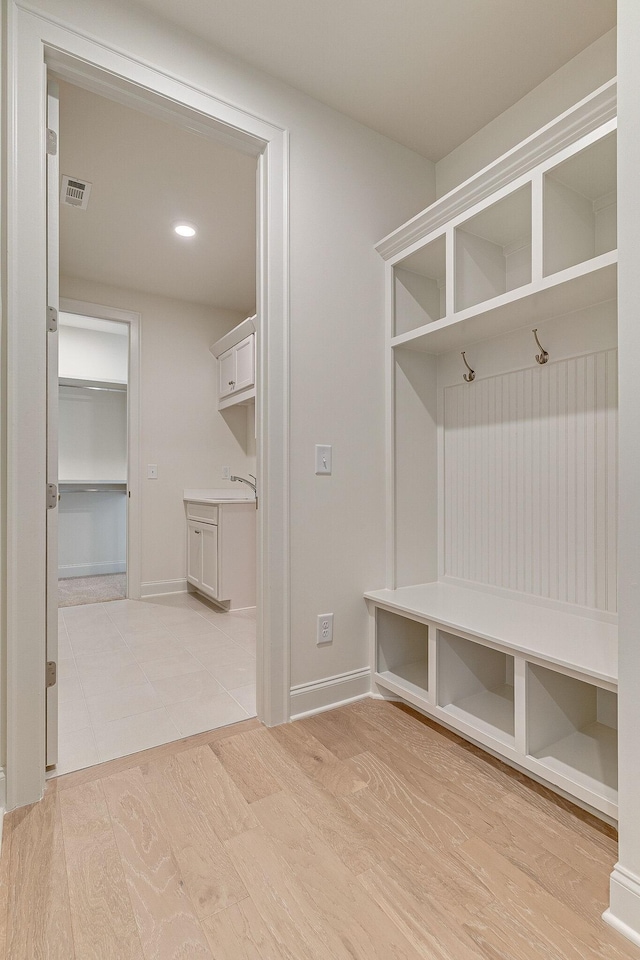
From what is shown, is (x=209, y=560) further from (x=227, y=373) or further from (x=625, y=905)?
(x=625, y=905)

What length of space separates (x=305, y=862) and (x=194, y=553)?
2997 millimetres

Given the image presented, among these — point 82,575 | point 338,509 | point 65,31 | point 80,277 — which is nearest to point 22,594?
point 338,509

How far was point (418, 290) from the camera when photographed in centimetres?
238

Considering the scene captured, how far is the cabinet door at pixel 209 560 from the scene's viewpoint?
12.0ft

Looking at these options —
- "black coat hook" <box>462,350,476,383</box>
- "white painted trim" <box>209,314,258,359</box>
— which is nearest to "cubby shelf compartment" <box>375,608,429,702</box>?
"black coat hook" <box>462,350,476,383</box>

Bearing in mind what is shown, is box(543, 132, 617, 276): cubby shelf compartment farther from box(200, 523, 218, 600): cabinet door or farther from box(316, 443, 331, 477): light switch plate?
box(200, 523, 218, 600): cabinet door

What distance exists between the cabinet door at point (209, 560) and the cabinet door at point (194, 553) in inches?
2.8

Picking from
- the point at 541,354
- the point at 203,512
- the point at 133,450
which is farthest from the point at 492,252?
the point at 133,450

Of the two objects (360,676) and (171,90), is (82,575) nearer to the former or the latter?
(360,676)

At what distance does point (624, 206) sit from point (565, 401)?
0.88 metres

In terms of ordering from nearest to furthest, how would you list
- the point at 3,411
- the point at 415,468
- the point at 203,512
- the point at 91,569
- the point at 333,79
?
1. the point at 3,411
2. the point at 333,79
3. the point at 415,468
4. the point at 203,512
5. the point at 91,569

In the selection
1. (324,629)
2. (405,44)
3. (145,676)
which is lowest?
(145,676)

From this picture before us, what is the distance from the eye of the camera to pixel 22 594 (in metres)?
1.47

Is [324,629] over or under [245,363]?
under
